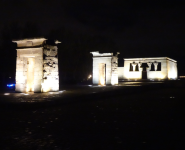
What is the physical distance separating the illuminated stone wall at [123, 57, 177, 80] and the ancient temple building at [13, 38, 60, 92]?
35.4 m

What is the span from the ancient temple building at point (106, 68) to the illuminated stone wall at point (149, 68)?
23471 mm

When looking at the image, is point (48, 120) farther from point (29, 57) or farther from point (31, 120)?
point (29, 57)

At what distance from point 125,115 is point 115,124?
172cm

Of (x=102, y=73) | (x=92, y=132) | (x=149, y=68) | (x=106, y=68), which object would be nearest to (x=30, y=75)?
(x=106, y=68)

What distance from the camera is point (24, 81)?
19.0 metres

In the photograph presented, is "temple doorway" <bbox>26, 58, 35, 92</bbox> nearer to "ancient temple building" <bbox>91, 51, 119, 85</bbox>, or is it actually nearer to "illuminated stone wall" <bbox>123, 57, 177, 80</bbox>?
"ancient temple building" <bbox>91, 51, 119, 85</bbox>

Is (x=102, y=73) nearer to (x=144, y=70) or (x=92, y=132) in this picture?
(x=144, y=70)

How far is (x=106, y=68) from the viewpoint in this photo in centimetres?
2859

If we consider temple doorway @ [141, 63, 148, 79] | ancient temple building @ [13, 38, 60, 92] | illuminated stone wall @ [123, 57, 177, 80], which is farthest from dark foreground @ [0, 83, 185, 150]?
temple doorway @ [141, 63, 148, 79]

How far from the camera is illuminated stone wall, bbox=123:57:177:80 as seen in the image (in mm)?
50256

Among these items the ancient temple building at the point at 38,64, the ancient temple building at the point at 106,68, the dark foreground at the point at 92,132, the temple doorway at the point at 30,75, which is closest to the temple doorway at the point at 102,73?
the ancient temple building at the point at 106,68

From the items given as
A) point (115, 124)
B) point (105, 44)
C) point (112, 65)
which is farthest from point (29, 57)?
point (105, 44)

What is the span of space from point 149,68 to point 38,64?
123ft

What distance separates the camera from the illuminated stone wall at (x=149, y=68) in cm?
5026
